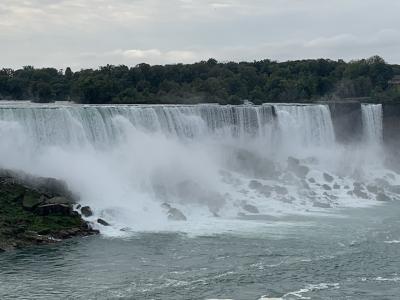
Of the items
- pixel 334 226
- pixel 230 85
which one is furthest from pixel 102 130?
pixel 230 85

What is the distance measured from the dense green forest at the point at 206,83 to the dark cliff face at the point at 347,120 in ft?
21.6

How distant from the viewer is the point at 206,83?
54.3 m

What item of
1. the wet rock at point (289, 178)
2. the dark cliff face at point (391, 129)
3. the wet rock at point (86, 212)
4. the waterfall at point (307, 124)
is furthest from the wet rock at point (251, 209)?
the dark cliff face at point (391, 129)

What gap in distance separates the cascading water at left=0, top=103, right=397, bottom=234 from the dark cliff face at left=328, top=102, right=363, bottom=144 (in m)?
2.81

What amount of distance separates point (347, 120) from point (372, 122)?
181 centimetres

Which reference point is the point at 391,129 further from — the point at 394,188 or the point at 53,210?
the point at 53,210

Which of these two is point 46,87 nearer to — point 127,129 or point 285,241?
point 127,129

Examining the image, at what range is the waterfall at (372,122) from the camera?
43778 millimetres

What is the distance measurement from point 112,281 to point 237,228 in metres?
7.87

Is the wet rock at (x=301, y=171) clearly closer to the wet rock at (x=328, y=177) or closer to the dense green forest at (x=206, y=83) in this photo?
the wet rock at (x=328, y=177)

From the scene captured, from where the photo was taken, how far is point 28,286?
58.2 feet

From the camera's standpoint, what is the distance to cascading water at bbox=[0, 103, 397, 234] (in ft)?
91.5

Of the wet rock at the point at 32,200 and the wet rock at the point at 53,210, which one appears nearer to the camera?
the wet rock at the point at 53,210

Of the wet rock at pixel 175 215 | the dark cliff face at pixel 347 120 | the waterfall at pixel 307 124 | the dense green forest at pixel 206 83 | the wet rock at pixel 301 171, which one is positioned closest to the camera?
the wet rock at pixel 175 215
